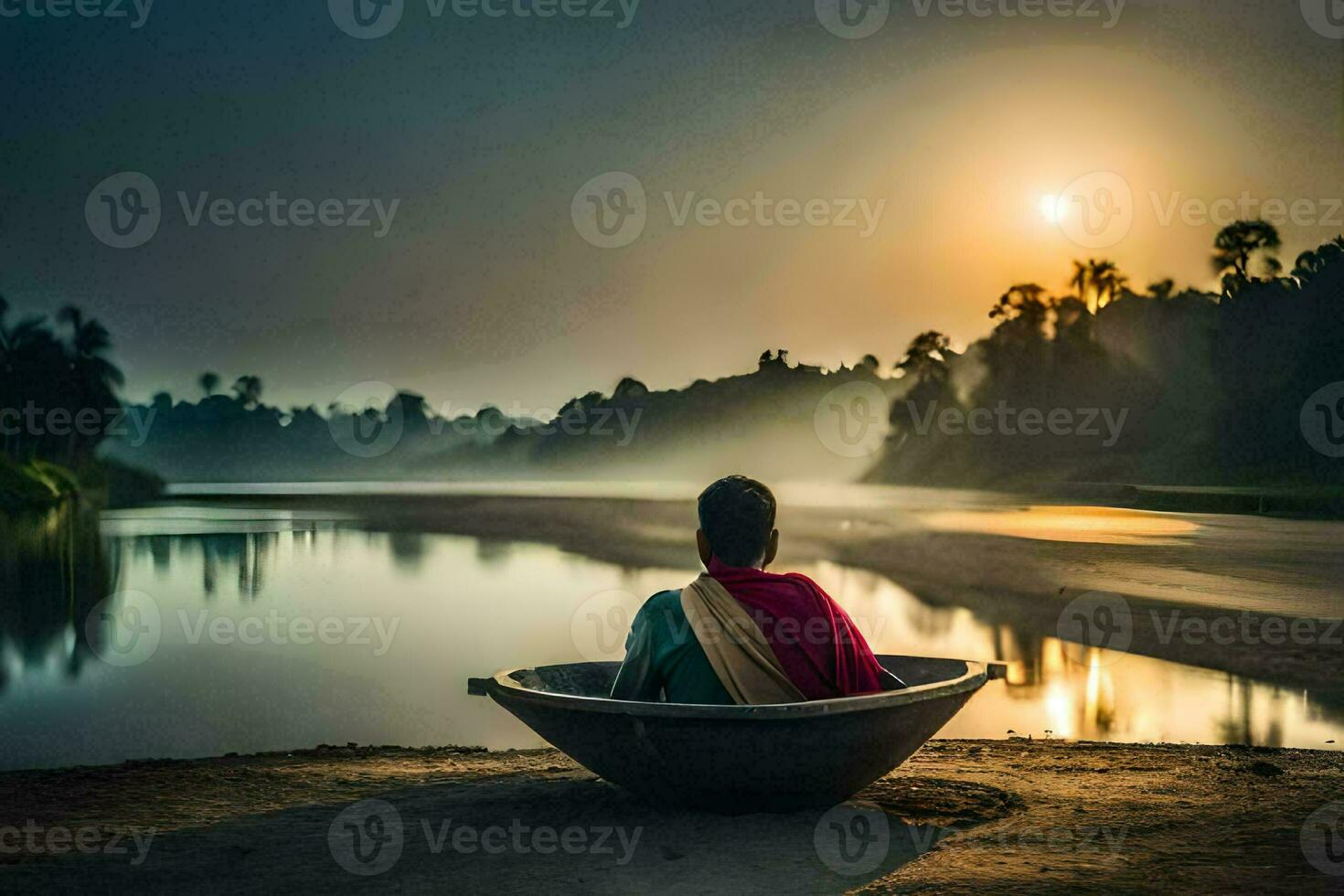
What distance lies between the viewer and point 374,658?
18.5 meters

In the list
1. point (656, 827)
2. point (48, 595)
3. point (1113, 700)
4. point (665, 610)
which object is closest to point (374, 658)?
point (1113, 700)

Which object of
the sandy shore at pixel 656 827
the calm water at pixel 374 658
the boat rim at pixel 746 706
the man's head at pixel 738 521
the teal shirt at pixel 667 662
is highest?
the man's head at pixel 738 521

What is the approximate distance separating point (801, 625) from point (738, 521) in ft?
2.05

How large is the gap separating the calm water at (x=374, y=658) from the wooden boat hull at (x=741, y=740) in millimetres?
5191

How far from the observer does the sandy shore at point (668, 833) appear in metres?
5.66

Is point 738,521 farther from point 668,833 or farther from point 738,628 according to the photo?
point 668,833

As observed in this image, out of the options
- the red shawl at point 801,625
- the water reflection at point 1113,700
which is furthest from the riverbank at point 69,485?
the red shawl at point 801,625

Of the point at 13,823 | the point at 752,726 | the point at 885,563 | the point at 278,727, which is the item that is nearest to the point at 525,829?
the point at 752,726

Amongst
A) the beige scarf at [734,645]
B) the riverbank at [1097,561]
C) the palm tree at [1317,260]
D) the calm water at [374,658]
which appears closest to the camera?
the beige scarf at [734,645]

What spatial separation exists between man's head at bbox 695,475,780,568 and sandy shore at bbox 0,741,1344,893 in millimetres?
1446

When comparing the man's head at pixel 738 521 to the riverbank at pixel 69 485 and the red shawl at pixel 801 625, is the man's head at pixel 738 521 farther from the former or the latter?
the riverbank at pixel 69 485

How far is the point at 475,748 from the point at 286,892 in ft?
15.9

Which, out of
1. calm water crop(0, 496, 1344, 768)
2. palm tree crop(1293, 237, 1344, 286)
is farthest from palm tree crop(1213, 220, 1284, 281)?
calm water crop(0, 496, 1344, 768)

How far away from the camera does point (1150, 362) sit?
9806cm
